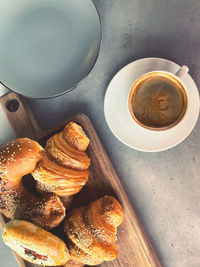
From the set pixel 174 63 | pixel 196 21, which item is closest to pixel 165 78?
pixel 174 63

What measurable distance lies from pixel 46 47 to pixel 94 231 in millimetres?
704

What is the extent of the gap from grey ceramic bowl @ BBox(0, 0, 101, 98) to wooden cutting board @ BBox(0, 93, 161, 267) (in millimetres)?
93

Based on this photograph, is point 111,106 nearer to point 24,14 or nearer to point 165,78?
point 165,78

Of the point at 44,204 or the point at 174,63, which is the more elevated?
the point at 174,63

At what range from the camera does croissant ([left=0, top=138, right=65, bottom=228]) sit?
1.00 m

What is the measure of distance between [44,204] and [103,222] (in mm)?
218

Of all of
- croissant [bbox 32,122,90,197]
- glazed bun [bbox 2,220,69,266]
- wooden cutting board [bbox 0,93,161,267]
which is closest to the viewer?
glazed bun [bbox 2,220,69,266]

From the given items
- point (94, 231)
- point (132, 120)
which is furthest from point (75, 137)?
point (94, 231)

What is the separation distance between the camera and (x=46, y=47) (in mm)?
1112

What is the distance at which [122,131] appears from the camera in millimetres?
1112

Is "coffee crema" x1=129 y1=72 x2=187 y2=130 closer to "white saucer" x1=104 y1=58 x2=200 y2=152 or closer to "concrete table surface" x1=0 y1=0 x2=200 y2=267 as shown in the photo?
"white saucer" x1=104 y1=58 x2=200 y2=152

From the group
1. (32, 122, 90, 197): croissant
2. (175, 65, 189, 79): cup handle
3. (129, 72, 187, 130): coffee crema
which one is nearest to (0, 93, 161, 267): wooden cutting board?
(32, 122, 90, 197): croissant

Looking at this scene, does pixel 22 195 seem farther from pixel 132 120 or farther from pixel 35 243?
pixel 132 120

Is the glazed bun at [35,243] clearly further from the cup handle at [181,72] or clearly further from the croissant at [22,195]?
the cup handle at [181,72]
